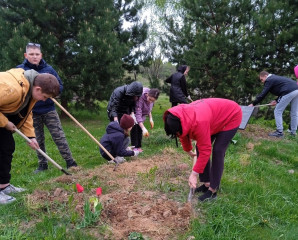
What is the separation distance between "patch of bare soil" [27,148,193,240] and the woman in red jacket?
0.41m

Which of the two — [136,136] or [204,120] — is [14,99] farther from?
[136,136]

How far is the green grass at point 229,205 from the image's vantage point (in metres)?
2.73

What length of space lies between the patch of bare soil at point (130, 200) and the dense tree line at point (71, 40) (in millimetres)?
5794

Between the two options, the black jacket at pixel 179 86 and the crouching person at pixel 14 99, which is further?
the black jacket at pixel 179 86

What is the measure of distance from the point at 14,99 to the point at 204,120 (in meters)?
2.00

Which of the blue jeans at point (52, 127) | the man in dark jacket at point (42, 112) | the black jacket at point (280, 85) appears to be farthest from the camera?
the black jacket at point (280, 85)

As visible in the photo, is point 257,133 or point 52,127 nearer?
point 52,127

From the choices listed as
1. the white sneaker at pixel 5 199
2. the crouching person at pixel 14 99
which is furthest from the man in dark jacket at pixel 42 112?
the white sneaker at pixel 5 199

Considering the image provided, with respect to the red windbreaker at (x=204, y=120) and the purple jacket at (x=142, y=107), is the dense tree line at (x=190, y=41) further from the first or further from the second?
the red windbreaker at (x=204, y=120)

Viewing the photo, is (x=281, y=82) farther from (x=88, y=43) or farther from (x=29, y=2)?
(x=29, y=2)

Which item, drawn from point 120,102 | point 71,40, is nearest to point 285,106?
point 120,102

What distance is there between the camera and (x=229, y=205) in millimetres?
3178

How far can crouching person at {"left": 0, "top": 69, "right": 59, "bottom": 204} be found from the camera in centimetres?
295

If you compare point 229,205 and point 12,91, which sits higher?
point 12,91
